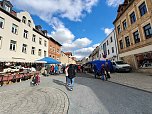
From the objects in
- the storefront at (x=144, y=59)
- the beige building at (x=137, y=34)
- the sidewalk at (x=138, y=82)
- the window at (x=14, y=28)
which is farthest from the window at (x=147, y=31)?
the window at (x=14, y=28)

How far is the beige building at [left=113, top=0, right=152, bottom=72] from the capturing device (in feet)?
48.8

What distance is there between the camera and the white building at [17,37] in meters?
16.0

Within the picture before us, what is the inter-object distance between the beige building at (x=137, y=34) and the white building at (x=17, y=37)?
17.2m

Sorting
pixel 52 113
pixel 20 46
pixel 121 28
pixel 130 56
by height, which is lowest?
pixel 52 113

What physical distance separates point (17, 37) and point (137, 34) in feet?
62.0

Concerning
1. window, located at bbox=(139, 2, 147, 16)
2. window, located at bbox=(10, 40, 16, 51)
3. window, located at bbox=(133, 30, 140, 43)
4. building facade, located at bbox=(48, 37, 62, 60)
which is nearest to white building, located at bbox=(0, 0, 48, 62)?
window, located at bbox=(10, 40, 16, 51)

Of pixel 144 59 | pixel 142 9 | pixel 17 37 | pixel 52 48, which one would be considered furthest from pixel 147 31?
pixel 52 48

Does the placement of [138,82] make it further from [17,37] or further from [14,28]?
[14,28]

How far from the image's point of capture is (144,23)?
15438 millimetres

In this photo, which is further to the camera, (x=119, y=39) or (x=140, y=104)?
(x=119, y=39)

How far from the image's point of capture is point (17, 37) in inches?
737

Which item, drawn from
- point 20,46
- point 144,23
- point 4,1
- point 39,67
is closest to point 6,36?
point 20,46

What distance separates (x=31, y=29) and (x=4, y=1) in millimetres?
6868

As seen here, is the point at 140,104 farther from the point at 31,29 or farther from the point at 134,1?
the point at 31,29
